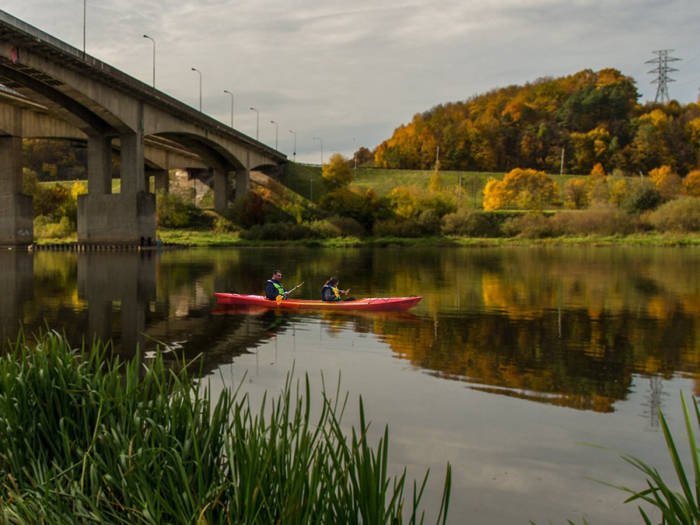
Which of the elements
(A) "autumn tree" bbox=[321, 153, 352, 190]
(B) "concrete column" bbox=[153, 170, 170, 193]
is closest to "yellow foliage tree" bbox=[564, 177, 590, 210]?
(A) "autumn tree" bbox=[321, 153, 352, 190]

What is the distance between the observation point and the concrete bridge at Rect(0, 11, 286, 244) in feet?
142

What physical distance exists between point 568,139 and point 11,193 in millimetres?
111514

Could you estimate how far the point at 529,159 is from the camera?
449 ft

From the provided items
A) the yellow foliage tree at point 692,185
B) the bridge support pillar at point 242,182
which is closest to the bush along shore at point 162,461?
the bridge support pillar at point 242,182

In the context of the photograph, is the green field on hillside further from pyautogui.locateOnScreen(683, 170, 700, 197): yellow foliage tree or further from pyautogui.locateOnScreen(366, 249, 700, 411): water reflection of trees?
pyautogui.locateOnScreen(366, 249, 700, 411): water reflection of trees

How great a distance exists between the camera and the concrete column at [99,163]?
55.6 metres

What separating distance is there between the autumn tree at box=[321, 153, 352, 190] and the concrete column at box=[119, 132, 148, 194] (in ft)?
117

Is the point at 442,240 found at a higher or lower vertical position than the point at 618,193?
lower

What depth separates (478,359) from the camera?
12961 mm

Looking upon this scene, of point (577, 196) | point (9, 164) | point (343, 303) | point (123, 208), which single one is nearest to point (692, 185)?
point (577, 196)

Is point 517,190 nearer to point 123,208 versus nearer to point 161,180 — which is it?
point 161,180

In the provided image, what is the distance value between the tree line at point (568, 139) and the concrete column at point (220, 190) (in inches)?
2120

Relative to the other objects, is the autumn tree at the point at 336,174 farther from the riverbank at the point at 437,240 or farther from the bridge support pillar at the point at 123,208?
the bridge support pillar at the point at 123,208

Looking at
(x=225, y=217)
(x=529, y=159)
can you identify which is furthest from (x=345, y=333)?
(x=529, y=159)
